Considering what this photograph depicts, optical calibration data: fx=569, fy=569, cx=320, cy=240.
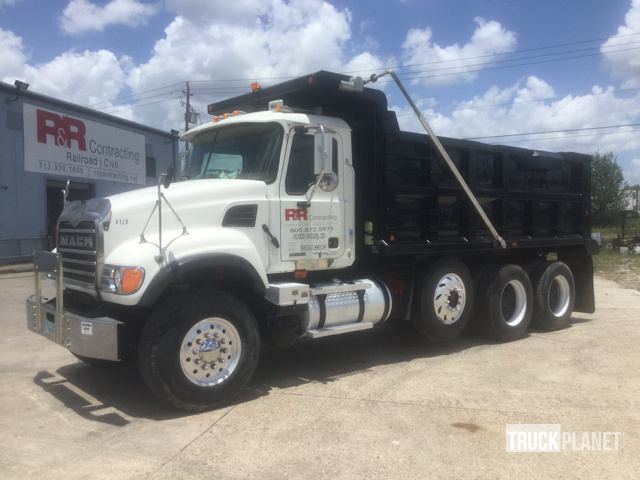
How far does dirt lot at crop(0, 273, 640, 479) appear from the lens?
3.86 meters

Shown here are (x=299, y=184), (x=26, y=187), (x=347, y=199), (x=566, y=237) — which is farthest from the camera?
(x=26, y=187)

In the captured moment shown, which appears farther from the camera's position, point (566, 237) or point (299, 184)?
point (566, 237)

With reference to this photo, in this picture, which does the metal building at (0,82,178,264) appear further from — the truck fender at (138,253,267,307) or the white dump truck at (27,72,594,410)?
the truck fender at (138,253,267,307)

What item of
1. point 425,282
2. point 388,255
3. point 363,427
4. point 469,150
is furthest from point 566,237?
point 363,427

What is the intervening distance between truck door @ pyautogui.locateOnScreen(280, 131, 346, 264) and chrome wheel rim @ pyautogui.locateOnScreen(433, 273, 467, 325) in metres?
1.58

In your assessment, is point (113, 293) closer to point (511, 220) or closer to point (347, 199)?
point (347, 199)

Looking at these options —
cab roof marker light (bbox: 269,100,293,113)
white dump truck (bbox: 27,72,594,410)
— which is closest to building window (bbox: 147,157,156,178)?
white dump truck (bbox: 27,72,594,410)

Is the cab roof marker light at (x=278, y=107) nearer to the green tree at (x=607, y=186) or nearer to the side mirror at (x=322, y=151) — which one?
the side mirror at (x=322, y=151)

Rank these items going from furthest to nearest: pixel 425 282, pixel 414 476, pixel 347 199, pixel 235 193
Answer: pixel 425 282 < pixel 347 199 < pixel 235 193 < pixel 414 476

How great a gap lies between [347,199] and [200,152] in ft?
5.74

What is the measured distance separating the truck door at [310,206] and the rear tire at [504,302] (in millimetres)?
2517

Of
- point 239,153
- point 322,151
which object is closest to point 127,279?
point 239,153

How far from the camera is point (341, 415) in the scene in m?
4.80

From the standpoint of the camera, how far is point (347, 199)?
6.40m
